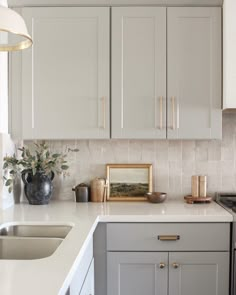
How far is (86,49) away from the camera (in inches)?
98.7

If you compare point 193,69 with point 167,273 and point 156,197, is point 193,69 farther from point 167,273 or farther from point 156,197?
point 167,273

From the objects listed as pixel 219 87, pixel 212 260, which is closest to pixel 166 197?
pixel 212 260

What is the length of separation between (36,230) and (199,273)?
0.97m

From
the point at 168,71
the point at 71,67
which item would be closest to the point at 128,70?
the point at 168,71

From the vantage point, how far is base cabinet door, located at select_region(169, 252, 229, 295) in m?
2.25

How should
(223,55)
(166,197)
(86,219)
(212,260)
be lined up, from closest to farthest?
(86,219)
(212,260)
(223,55)
(166,197)

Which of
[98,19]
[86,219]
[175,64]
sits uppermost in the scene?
[98,19]

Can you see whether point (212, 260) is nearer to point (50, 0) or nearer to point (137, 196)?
point (137, 196)

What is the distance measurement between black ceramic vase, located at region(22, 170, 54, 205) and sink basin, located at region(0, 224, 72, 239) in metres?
0.56

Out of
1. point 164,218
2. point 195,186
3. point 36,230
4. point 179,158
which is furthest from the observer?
point 179,158

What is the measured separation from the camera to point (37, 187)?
102 inches

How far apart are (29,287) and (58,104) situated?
1581 mm

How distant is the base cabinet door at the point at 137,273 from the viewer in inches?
89.1

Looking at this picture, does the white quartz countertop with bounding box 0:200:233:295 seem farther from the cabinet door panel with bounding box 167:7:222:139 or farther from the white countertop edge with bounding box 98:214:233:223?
the cabinet door panel with bounding box 167:7:222:139
